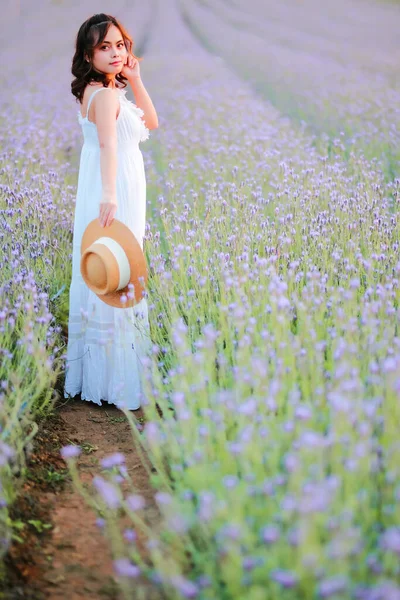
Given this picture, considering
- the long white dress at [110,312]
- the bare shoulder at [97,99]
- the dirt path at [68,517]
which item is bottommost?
the dirt path at [68,517]

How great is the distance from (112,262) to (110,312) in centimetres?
34

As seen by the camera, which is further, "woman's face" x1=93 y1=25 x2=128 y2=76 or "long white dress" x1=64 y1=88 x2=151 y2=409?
"long white dress" x1=64 y1=88 x2=151 y2=409

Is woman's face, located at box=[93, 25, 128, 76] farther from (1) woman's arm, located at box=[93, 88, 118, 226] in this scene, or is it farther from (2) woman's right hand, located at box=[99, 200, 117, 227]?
(2) woman's right hand, located at box=[99, 200, 117, 227]

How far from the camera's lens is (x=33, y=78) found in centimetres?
530

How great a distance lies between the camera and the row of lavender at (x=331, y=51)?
15.0 feet

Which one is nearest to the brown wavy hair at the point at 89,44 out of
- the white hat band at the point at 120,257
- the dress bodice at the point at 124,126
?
the dress bodice at the point at 124,126

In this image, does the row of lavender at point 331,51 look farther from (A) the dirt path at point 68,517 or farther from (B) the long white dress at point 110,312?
(A) the dirt path at point 68,517

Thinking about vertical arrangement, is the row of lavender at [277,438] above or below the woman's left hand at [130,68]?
below

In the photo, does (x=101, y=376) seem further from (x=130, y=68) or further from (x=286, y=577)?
(x=286, y=577)

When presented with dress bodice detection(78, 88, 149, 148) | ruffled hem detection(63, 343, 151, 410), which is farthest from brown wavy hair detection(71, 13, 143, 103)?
ruffled hem detection(63, 343, 151, 410)

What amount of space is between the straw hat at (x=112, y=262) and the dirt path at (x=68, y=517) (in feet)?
1.68

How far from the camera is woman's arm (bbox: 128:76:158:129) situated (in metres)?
2.55

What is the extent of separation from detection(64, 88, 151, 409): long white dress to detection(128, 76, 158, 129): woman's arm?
6.3 inches

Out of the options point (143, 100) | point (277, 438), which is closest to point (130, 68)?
point (143, 100)
